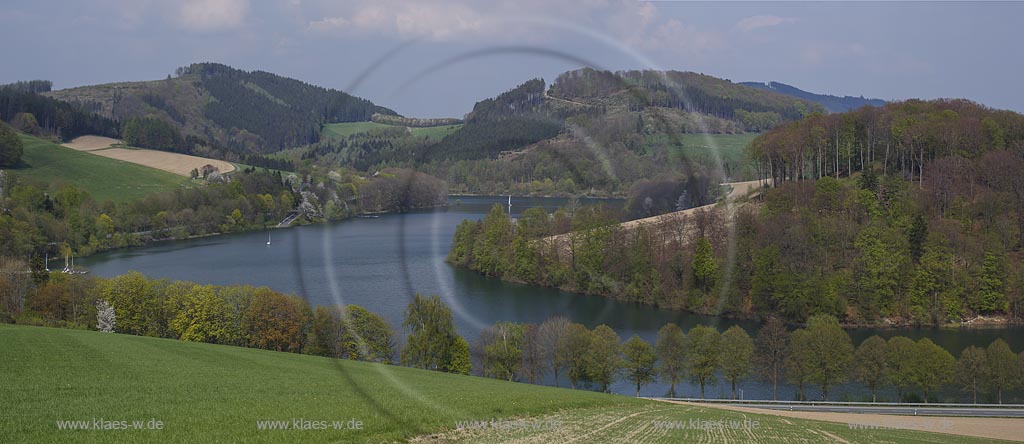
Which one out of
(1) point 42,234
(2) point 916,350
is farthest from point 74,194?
(2) point 916,350

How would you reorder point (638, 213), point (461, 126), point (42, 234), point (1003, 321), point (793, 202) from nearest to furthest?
point (461, 126), point (638, 213), point (1003, 321), point (793, 202), point (42, 234)

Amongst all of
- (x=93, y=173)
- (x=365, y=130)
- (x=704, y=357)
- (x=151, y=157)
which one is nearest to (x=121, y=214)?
(x=93, y=173)

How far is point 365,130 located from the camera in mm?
5977

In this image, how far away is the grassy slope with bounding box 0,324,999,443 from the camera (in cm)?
973

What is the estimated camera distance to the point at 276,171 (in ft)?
277

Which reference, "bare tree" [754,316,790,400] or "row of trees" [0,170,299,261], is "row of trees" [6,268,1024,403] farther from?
"row of trees" [0,170,299,261]

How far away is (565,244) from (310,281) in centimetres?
3493

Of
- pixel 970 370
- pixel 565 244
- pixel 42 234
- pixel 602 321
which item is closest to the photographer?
pixel 970 370

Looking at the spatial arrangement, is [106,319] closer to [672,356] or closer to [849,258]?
[672,356]

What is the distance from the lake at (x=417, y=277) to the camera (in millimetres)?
8258

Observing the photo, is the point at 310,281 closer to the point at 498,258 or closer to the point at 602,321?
the point at 602,321

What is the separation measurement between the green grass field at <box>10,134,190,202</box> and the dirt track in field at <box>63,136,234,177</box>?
13.1ft

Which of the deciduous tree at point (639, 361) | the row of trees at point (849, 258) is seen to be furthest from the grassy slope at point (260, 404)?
the row of trees at point (849, 258)

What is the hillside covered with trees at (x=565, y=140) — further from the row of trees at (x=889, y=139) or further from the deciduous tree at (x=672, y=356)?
the row of trees at (x=889, y=139)
